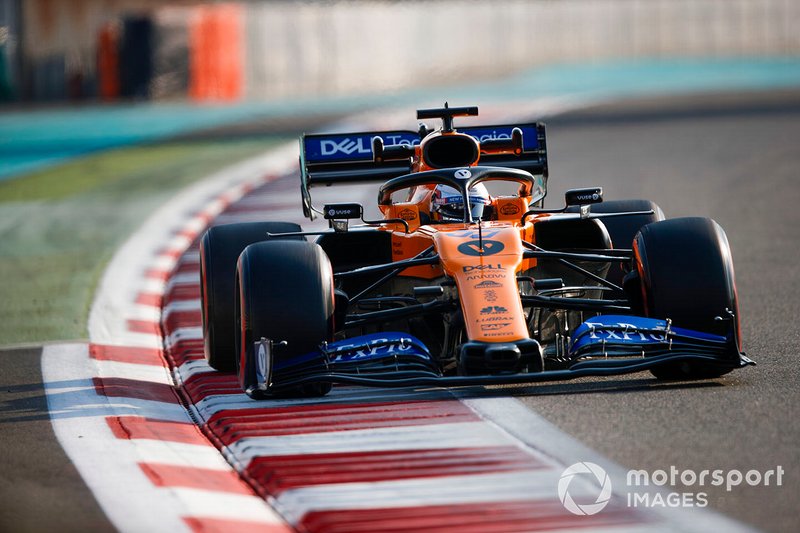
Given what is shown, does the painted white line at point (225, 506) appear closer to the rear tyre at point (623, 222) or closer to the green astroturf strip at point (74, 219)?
the rear tyre at point (623, 222)

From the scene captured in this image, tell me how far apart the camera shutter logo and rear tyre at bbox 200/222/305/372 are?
10.4 ft

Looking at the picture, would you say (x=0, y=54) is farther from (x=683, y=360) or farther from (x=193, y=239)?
(x=683, y=360)

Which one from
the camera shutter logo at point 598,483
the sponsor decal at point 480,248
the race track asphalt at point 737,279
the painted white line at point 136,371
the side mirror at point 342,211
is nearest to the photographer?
the camera shutter logo at point 598,483

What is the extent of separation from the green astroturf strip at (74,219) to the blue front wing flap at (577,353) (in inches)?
124

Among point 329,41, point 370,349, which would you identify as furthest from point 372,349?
point 329,41

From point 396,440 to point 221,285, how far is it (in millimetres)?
2426

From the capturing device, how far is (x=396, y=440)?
6.66 meters

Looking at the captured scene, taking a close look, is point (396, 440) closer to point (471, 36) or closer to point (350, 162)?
point (350, 162)

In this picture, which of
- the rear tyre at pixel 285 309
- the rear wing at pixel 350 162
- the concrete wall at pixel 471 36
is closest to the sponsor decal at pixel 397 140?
the rear wing at pixel 350 162

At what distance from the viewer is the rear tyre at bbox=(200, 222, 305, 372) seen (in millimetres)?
8680

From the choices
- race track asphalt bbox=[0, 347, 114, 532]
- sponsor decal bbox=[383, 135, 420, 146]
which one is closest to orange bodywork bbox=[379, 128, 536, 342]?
sponsor decal bbox=[383, 135, 420, 146]

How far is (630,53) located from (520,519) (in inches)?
1489

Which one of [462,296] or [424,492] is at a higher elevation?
[462,296]

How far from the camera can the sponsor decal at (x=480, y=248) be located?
7.78 meters
